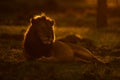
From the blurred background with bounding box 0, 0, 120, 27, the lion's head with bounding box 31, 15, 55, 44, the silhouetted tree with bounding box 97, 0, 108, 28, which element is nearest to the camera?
the lion's head with bounding box 31, 15, 55, 44

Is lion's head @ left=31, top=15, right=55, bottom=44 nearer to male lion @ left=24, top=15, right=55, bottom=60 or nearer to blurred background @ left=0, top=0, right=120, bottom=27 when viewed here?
male lion @ left=24, top=15, right=55, bottom=60

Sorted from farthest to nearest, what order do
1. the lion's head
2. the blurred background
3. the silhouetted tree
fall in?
the blurred background
the silhouetted tree
the lion's head

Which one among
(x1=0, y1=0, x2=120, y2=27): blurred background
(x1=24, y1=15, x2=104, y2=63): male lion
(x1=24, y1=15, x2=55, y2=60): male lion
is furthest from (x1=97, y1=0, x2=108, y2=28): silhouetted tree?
(x1=24, y1=15, x2=55, y2=60): male lion

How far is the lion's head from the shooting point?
9.20 m

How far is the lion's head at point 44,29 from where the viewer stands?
920 centimetres

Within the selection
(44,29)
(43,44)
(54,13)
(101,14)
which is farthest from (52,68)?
(54,13)

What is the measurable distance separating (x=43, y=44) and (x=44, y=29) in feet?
1.10

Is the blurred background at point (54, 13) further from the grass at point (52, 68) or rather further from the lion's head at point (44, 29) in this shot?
the lion's head at point (44, 29)

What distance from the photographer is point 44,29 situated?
9.23 m

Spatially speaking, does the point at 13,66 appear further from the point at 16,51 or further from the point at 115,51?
the point at 115,51

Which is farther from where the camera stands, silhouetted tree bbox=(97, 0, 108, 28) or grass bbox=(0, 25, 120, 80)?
silhouetted tree bbox=(97, 0, 108, 28)

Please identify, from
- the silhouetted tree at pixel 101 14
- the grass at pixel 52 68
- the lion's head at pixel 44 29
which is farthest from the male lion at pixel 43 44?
the silhouetted tree at pixel 101 14

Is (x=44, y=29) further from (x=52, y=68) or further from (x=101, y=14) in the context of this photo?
(x=101, y=14)

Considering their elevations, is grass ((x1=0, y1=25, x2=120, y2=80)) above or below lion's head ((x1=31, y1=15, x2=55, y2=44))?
below
